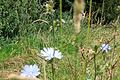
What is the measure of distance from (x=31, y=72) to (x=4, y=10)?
5081 millimetres

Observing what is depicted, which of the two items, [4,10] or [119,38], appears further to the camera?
[4,10]

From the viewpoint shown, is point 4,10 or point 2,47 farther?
point 4,10

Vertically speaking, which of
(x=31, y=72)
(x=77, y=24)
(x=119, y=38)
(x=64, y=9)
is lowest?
(x=77, y=24)

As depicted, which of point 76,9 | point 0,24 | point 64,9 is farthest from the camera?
point 64,9

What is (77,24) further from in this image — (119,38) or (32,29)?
(32,29)

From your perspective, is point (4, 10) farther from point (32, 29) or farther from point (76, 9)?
point (76, 9)

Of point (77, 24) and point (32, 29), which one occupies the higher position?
point (32, 29)

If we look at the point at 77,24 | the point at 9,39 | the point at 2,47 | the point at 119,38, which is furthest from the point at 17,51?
the point at 77,24

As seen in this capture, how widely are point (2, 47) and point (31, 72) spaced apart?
4482mm

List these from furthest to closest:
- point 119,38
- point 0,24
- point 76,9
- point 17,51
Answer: point 0,24
point 17,51
point 119,38
point 76,9

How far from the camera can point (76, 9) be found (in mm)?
1064

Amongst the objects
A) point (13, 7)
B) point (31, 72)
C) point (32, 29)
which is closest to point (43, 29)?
point (32, 29)

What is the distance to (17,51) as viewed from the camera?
5668 millimetres

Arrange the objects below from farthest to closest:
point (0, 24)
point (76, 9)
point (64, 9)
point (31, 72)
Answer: point (64, 9)
point (0, 24)
point (31, 72)
point (76, 9)
